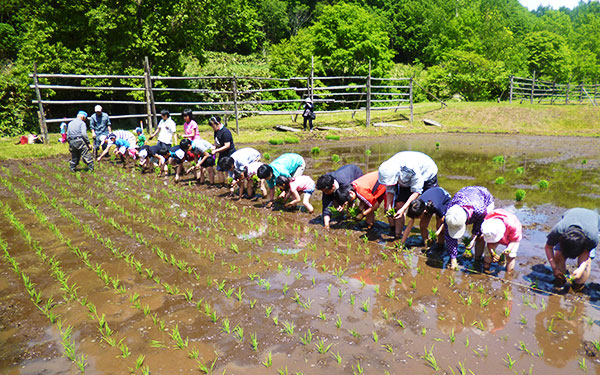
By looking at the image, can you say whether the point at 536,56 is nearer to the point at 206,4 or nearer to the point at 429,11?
the point at 429,11

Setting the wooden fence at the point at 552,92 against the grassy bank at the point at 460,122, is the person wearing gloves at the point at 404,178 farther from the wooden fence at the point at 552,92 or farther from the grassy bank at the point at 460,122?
the wooden fence at the point at 552,92

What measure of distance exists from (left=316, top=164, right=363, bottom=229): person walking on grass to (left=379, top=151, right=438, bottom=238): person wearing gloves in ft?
2.69

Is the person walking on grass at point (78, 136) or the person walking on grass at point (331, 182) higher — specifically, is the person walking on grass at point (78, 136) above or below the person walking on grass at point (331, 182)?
above

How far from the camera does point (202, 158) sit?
913 cm

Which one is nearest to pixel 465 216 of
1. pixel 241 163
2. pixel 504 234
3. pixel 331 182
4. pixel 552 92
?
pixel 504 234

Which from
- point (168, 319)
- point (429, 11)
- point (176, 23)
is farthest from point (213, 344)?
point (429, 11)

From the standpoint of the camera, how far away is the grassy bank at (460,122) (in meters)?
17.3

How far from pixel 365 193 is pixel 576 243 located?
2.69 m

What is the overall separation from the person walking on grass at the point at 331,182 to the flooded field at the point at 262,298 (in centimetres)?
40

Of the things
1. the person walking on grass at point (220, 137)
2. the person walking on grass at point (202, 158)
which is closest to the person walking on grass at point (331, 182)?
the person walking on grass at point (220, 137)

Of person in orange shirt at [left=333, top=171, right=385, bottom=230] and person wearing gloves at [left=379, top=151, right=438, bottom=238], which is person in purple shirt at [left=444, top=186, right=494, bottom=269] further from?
person in orange shirt at [left=333, top=171, right=385, bottom=230]

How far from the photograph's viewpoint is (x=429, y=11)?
156 feet

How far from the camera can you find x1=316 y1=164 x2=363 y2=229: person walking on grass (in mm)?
5918

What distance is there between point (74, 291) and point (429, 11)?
5197cm
